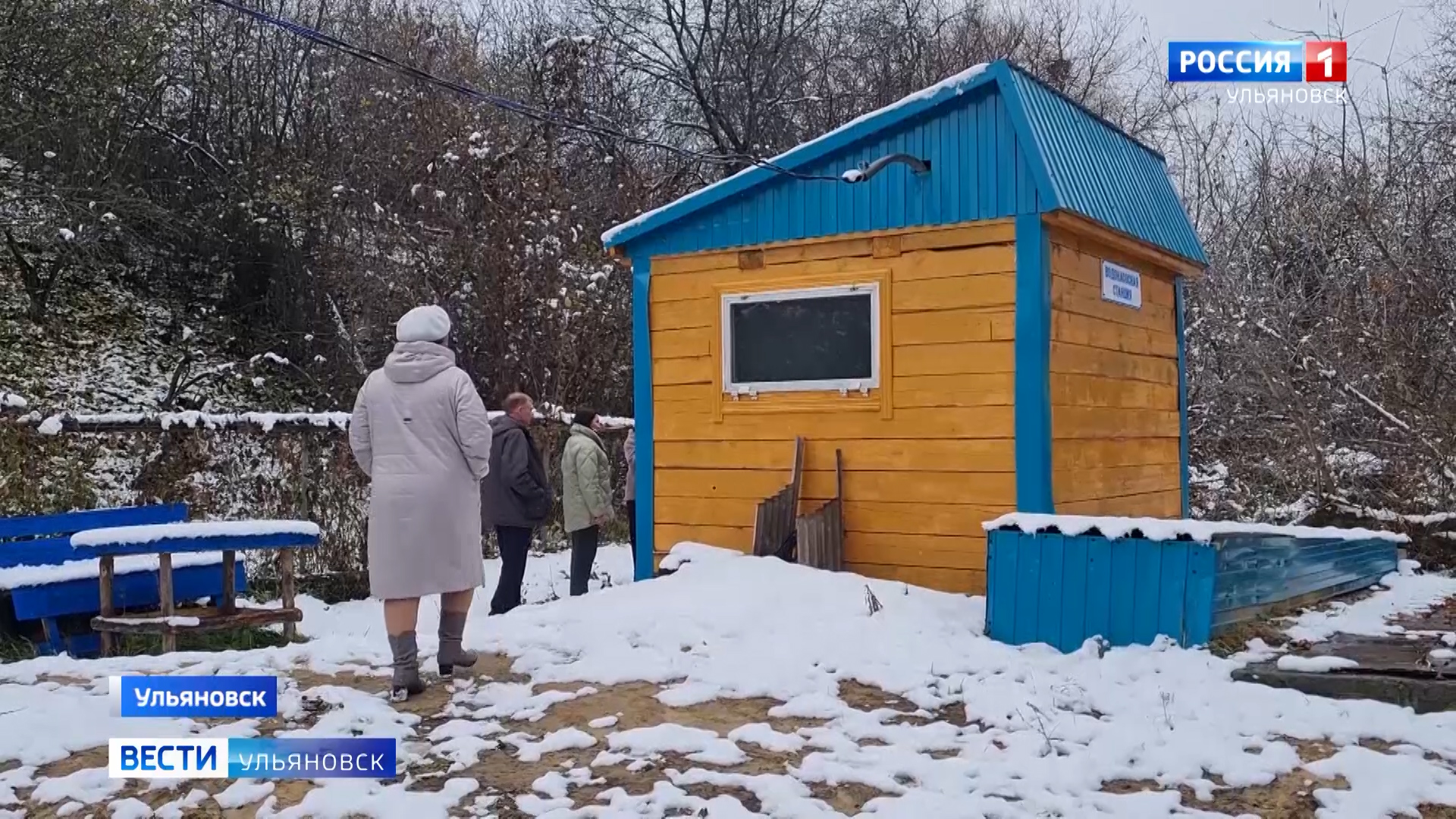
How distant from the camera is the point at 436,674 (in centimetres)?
526

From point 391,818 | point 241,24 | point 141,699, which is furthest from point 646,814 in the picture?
point 241,24

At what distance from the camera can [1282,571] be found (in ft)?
19.5

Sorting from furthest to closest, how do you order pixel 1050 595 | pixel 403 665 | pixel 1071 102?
pixel 1071 102, pixel 1050 595, pixel 403 665

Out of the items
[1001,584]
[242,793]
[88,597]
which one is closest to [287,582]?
[88,597]

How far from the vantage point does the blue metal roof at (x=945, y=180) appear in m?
6.48

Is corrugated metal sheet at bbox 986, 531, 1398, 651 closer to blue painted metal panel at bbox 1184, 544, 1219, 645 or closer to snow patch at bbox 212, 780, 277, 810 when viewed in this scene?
blue painted metal panel at bbox 1184, 544, 1219, 645

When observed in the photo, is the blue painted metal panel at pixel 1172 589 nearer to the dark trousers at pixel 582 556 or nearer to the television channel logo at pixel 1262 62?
the dark trousers at pixel 582 556

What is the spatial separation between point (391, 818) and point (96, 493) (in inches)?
261

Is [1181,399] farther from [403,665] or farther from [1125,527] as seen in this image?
[403,665]

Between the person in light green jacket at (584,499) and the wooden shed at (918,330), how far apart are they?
345 millimetres

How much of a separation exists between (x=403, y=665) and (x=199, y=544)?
A: 2.41 metres

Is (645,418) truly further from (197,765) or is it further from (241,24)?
(241,24)
